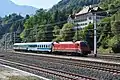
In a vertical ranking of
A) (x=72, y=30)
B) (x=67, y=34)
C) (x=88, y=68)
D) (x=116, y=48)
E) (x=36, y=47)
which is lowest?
(x=88, y=68)

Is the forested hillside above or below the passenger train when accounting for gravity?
above

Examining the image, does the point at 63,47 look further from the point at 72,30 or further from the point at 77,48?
the point at 72,30

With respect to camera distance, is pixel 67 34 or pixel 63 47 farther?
pixel 67 34

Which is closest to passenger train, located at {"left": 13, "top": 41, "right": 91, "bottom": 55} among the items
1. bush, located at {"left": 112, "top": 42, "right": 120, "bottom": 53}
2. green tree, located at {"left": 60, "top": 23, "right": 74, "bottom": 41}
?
bush, located at {"left": 112, "top": 42, "right": 120, "bottom": 53}

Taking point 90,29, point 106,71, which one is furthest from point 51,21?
point 106,71

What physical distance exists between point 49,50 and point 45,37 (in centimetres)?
4680

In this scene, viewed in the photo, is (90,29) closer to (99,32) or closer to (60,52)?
(99,32)

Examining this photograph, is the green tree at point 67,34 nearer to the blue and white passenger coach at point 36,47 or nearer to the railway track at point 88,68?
the blue and white passenger coach at point 36,47

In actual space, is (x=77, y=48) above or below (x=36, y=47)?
below

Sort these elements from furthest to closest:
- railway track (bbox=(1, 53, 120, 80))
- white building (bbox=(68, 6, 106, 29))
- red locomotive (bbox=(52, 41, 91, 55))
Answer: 1. white building (bbox=(68, 6, 106, 29))
2. red locomotive (bbox=(52, 41, 91, 55))
3. railway track (bbox=(1, 53, 120, 80))

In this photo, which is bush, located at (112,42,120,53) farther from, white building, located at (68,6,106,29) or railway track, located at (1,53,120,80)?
white building, located at (68,6,106,29)

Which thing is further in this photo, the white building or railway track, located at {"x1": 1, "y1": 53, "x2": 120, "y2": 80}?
the white building

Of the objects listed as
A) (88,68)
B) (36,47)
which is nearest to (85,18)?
(36,47)

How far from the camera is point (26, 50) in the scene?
76.4 m
